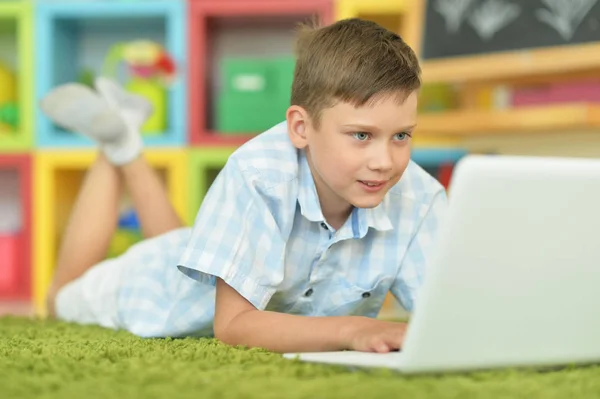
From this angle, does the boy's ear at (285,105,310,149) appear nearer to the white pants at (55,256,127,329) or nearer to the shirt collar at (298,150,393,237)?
the shirt collar at (298,150,393,237)

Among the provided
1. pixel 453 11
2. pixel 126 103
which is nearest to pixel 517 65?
pixel 453 11

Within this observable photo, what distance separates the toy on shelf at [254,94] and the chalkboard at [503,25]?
17.7 inches

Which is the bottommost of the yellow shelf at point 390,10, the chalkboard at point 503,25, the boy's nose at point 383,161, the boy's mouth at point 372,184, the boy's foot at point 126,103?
the boy's mouth at point 372,184

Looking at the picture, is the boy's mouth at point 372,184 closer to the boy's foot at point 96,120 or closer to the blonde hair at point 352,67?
the blonde hair at point 352,67

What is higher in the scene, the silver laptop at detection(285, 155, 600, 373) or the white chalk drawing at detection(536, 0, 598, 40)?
the white chalk drawing at detection(536, 0, 598, 40)

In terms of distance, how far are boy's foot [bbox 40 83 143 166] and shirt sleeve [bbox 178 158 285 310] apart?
612 mm

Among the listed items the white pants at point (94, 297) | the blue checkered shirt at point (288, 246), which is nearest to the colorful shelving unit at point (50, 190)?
the white pants at point (94, 297)

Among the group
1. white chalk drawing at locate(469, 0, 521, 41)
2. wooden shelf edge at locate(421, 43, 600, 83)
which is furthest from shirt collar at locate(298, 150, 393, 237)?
white chalk drawing at locate(469, 0, 521, 41)

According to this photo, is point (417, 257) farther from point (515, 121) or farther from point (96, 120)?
point (515, 121)

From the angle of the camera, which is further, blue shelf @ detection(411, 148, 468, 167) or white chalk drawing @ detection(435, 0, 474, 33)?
blue shelf @ detection(411, 148, 468, 167)

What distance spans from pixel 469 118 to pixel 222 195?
46.8 inches

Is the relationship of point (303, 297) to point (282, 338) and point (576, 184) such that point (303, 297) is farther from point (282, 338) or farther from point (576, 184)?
point (576, 184)

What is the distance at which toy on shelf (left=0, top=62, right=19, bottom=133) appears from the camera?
103 inches

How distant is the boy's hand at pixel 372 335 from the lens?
87 centimetres
